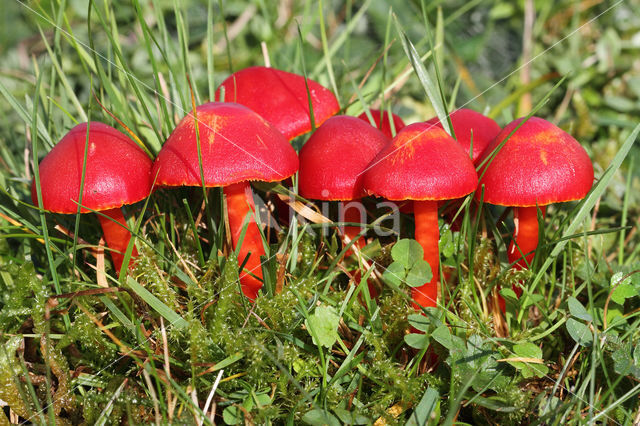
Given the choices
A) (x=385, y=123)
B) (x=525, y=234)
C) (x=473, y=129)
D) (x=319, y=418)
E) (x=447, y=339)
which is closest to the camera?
(x=319, y=418)

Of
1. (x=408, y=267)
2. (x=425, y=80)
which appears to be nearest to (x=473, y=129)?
(x=425, y=80)

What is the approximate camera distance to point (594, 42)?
389 cm

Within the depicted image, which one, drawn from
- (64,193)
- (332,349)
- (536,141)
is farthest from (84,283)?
(536,141)

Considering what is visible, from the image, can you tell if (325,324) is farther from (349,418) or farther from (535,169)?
(535,169)

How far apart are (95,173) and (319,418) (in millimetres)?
995

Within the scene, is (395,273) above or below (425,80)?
below

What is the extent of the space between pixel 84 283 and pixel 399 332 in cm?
105

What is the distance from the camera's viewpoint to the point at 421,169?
1.46 m

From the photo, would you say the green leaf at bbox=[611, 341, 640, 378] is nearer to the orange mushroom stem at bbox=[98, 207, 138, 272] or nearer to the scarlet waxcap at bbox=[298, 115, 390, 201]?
the scarlet waxcap at bbox=[298, 115, 390, 201]

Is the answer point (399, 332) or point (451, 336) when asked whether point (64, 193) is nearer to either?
point (399, 332)

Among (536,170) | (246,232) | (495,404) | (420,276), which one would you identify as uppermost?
(536,170)

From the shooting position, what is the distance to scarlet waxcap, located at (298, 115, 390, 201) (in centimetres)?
163

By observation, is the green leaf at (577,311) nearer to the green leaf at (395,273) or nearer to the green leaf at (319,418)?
the green leaf at (395,273)

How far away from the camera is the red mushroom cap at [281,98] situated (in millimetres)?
2002
